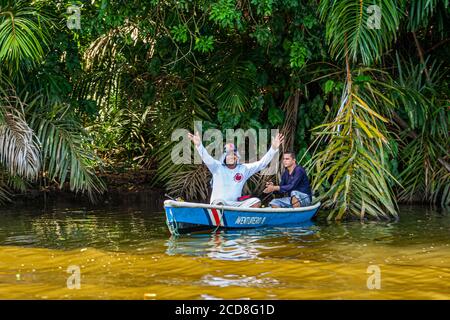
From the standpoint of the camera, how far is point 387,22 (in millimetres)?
12102

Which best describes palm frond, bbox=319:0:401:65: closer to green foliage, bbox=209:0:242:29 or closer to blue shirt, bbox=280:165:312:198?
green foliage, bbox=209:0:242:29

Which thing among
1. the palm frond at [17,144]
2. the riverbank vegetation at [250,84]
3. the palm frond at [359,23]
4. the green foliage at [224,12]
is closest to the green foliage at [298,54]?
the riverbank vegetation at [250,84]

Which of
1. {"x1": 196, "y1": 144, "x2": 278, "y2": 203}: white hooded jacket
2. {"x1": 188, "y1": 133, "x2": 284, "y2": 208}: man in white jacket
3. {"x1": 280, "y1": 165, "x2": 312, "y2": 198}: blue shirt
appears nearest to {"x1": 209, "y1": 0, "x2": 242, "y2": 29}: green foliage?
{"x1": 188, "y1": 133, "x2": 284, "y2": 208}: man in white jacket

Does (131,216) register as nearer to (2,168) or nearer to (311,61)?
(2,168)

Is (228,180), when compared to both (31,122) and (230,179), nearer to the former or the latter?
(230,179)

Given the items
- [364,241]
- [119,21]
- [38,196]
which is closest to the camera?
[364,241]

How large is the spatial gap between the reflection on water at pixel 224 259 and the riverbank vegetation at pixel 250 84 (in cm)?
100

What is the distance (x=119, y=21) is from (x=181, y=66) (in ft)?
7.50

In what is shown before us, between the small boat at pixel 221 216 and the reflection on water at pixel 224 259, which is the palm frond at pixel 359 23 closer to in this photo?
the small boat at pixel 221 216

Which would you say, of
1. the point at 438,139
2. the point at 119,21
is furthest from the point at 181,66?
the point at 438,139

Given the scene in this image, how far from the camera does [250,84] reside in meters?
14.6

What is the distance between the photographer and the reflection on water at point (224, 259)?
7.39 m

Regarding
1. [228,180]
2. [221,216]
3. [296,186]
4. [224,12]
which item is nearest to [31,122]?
[228,180]

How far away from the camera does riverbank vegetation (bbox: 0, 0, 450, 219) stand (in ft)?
41.0
